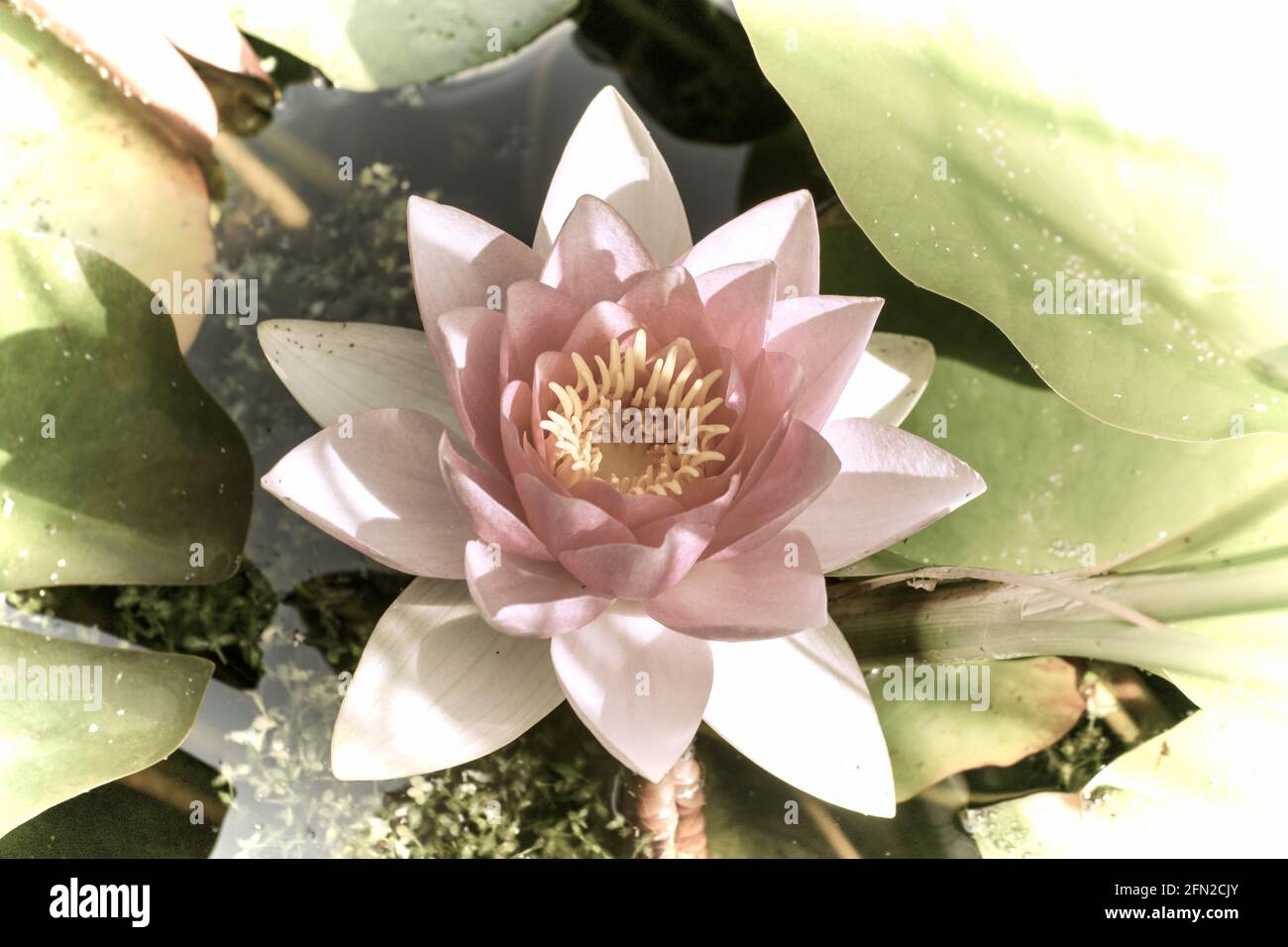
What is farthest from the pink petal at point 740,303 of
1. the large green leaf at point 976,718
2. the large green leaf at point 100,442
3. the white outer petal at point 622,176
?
the large green leaf at point 100,442

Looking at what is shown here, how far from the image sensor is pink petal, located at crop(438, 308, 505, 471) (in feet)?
2.07

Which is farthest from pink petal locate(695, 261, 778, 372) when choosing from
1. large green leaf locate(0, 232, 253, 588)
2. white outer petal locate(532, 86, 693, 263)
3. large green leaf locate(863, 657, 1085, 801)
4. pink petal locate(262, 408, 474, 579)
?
large green leaf locate(0, 232, 253, 588)

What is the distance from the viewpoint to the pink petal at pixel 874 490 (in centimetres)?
67

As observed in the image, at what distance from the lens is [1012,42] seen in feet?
2.77

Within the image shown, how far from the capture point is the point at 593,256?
0.67m

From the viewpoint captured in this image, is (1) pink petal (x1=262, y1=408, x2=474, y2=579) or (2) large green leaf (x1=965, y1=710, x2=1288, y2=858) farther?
(2) large green leaf (x1=965, y1=710, x2=1288, y2=858)

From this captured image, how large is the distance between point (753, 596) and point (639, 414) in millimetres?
159

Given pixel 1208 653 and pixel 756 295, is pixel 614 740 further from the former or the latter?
pixel 1208 653

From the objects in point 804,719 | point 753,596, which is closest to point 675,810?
point 804,719

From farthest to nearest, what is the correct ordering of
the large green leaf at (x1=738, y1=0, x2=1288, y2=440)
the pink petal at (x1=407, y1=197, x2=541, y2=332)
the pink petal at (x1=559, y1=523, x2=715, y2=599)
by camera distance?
1. the large green leaf at (x1=738, y1=0, x2=1288, y2=440)
2. the pink petal at (x1=407, y1=197, x2=541, y2=332)
3. the pink petal at (x1=559, y1=523, x2=715, y2=599)

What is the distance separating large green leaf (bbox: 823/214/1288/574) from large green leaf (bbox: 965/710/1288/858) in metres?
0.17

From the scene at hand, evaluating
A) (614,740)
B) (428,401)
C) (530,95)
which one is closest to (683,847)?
(614,740)

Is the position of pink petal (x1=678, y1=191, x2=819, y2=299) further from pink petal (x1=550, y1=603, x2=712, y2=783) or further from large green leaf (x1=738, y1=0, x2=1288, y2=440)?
pink petal (x1=550, y1=603, x2=712, y2=783)

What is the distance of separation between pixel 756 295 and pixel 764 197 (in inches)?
13.1
